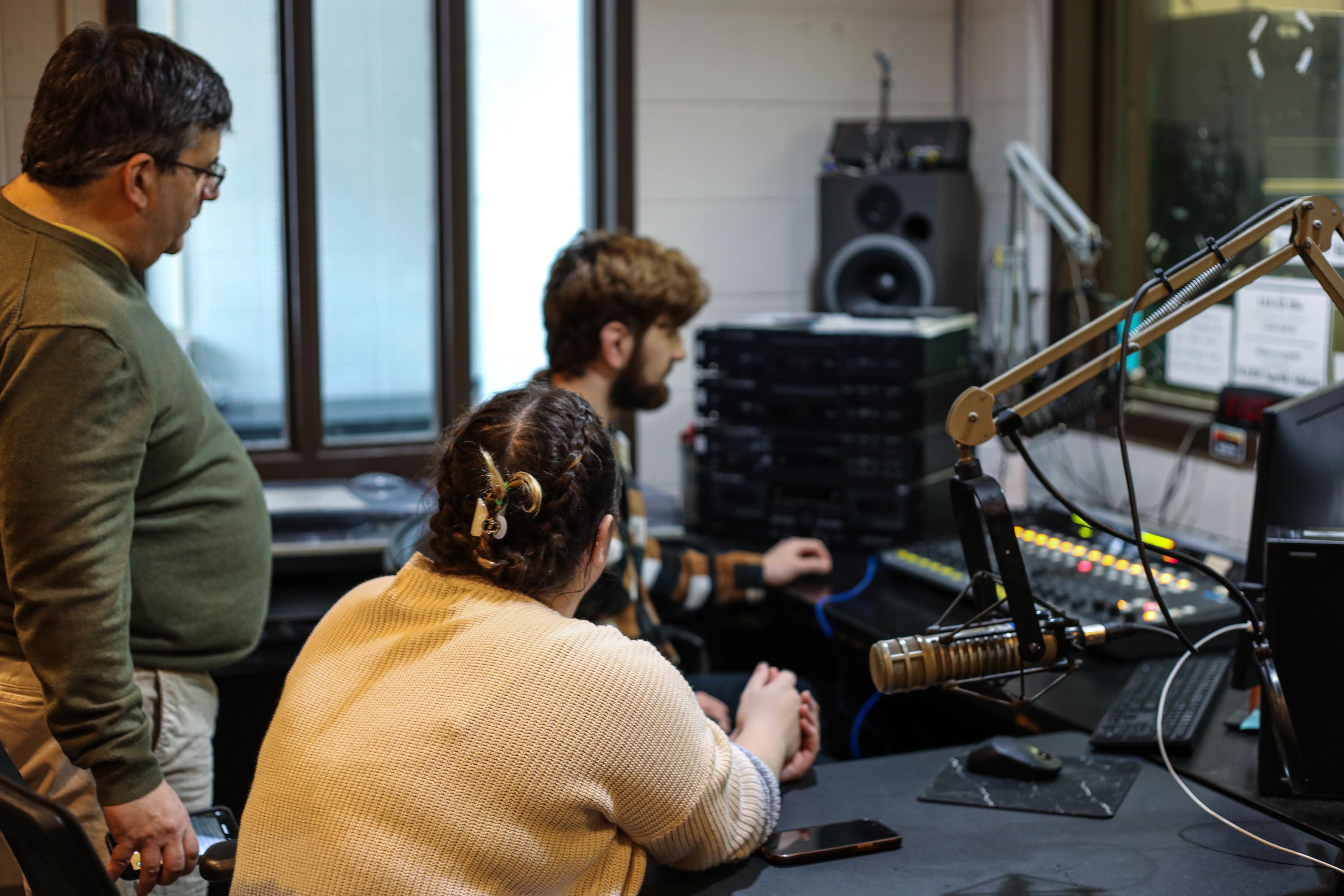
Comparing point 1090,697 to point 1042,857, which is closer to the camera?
point 1042,857

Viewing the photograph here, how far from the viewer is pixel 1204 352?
2529mm

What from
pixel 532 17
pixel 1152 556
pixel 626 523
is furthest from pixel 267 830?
pixel 532 17

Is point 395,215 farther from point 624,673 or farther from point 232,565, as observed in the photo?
point 624,673

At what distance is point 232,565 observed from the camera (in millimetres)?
1557

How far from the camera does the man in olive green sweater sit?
1.31 metres

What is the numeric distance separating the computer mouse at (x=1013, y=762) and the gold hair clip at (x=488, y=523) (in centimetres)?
68

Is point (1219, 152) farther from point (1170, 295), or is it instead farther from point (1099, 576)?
point (1170, 295)

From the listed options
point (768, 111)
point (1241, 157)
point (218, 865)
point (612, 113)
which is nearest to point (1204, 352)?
point (1241, 157)

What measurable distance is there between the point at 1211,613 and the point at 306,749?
130 cm

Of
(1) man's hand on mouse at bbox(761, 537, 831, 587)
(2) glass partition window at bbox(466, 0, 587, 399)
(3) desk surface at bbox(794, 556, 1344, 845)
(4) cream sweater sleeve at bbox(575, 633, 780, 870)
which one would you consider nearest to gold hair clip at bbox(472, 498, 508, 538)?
(4) cream sweater sleeve at bbox(575, 633, 780, 870)

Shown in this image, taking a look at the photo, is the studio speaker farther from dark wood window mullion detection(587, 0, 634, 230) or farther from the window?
dark wood window mullion detection(587, 0, 634, 230)

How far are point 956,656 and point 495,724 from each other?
0.43 m

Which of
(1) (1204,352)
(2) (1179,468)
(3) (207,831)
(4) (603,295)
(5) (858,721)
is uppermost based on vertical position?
(4) (603,295)

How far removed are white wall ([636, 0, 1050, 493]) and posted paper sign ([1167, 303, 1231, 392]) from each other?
638 millimetres
